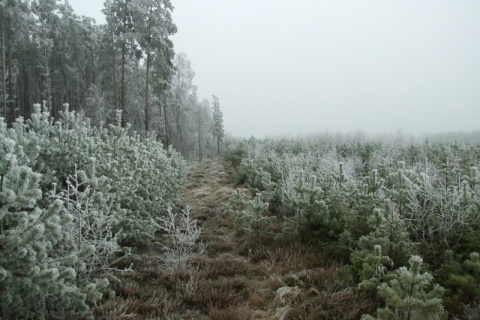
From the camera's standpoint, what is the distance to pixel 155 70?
844 inches

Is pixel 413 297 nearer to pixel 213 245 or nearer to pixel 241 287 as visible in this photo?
pixel 241 287

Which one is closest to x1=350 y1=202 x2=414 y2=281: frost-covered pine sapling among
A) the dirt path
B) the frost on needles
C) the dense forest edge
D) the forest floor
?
the dense forest edge

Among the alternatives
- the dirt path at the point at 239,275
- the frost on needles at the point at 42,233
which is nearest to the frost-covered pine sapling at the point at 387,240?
the dirt path at the point at 239,275

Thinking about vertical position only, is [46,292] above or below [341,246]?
above

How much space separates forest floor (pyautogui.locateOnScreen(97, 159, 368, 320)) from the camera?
4059 millimetres

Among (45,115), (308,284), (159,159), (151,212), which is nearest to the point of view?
(308,284)

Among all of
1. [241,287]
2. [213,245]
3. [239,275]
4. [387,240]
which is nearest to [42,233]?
[241,287]

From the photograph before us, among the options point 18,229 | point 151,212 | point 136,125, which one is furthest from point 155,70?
point 18,229

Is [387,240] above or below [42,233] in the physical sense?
below

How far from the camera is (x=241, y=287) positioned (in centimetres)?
508

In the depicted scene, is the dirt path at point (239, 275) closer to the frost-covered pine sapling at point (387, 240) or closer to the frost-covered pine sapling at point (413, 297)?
the frost-covered pine sapling at point (387, 240)

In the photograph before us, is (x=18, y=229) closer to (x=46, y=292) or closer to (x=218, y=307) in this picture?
(x=46, y=292)

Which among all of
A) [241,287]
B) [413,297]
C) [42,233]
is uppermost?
[42,233]

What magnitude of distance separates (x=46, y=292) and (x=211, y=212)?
748cm
